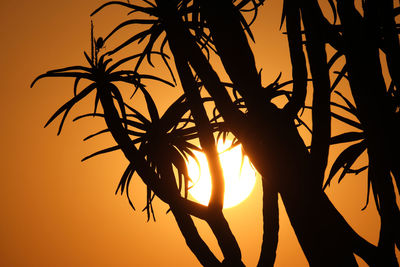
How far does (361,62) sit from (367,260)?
824 millimetres

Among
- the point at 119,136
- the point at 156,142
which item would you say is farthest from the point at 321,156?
the point at 156,142

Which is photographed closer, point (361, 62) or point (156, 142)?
point (361, 62)

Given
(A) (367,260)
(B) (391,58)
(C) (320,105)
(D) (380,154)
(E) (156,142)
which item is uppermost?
(E) (156,142)

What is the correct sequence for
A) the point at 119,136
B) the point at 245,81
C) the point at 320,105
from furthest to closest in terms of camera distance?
the point at 119,136 < the point at 245,81 < the point at 320,105

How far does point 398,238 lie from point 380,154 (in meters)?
0.41

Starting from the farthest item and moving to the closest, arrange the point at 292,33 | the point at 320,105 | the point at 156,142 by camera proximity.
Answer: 1. the point at 156,142
2. the point at 292,33
3. the point at 320,105

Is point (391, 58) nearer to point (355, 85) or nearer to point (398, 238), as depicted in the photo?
point (355, 85)

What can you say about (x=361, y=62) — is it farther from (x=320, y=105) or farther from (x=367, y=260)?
(x=367, y=260)

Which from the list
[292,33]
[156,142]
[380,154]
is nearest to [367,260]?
[380,154]

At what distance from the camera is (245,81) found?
1773mm

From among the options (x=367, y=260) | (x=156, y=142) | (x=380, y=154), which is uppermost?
(x=156, y=142)

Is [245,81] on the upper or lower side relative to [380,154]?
upper

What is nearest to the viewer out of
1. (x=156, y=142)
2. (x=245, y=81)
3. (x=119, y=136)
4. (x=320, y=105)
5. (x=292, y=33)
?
(x=320, y=105)

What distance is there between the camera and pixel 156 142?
2.54 meters
